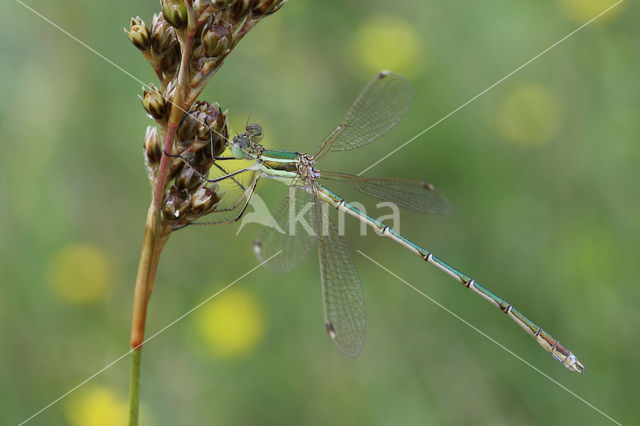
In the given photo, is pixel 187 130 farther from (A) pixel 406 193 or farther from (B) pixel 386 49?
(B) pixel 386 49

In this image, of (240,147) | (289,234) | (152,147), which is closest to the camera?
(152,147)

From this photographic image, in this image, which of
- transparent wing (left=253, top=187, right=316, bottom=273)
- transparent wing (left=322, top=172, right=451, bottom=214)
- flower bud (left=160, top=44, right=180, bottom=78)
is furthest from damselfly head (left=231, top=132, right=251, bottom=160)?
flower bud (left=160, top=44, right=180, bottom=78)

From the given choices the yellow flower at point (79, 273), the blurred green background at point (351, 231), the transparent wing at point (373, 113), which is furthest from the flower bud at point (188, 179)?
the yellow flower at point (79, 273)

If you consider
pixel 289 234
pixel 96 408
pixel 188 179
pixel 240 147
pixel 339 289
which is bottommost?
pixel 96 408

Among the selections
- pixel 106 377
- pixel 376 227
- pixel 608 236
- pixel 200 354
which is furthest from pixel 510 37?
pixel 106 377

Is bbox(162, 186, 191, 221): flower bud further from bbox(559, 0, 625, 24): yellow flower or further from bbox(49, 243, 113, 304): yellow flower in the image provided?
bbox(559, 0, 625, 24): yellow flower

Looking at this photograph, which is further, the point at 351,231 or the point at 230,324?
the point at 351,231

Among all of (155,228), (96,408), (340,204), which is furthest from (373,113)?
(96,408)
